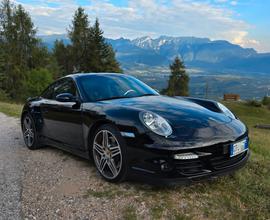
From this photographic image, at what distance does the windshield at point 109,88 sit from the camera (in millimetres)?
4645

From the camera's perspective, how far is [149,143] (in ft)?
11.2

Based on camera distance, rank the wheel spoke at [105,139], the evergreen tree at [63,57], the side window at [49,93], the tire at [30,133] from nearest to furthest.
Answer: the wheel spoke at [105,139] → the side window at [49,93] → the tire at [30,133] → the evergreen tree at [63,57]

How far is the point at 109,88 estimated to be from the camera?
484 cm

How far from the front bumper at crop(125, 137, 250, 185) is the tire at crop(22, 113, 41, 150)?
2.99 m

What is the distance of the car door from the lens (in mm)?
4555

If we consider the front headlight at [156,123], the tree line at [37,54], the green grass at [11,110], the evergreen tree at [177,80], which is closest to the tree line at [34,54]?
the tree line at [37,54]

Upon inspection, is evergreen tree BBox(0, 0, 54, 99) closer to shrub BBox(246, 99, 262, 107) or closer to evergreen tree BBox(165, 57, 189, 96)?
evergreen tree BBox(165, 57, 189, 96)

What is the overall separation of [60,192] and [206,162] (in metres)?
1.82

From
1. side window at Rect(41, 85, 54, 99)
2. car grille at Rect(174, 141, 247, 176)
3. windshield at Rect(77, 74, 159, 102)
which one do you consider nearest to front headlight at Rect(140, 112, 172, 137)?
car grille at Rect(174, 141, 247, 176)

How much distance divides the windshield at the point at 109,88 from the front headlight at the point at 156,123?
1.09 metres

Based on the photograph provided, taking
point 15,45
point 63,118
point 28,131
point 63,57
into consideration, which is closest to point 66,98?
point 63,118

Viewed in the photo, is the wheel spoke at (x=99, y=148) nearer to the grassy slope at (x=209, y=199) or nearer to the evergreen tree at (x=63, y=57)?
the grassy slope at (x=209, y=199)

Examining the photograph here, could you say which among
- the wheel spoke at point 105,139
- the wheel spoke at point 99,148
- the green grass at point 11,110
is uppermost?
the wheel spoke at point 105,139

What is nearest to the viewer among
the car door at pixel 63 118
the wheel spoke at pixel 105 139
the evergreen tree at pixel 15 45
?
the wheel spoke at pixel 105 139
